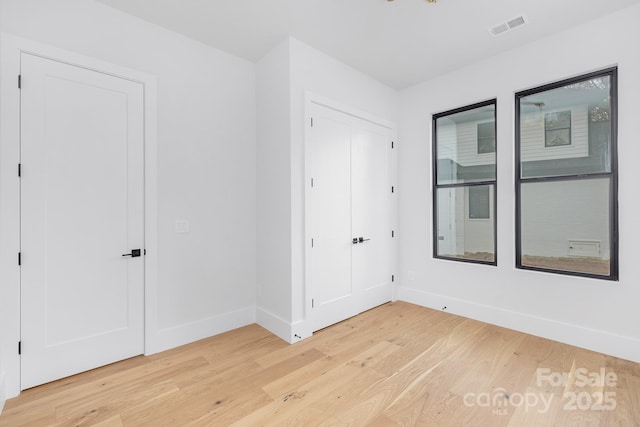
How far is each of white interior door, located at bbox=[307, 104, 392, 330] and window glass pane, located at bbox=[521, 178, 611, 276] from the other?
1628 mm

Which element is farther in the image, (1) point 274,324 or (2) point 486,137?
(2) point 486,137

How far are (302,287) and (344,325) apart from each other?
2.47 ft

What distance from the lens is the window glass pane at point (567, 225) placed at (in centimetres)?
273

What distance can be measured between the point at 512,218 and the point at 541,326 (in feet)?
3.71

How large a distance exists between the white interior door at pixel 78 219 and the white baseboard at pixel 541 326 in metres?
3.38

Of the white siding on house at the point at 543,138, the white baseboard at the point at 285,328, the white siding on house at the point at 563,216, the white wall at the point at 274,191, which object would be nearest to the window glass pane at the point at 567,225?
the white siding on house at the point at 563,216

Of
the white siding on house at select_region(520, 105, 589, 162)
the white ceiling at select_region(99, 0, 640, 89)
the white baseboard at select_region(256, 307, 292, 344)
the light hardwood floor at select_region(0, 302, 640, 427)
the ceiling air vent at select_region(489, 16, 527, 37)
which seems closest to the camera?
the light hardwood floor at select_region(0, 302, 640, 427)

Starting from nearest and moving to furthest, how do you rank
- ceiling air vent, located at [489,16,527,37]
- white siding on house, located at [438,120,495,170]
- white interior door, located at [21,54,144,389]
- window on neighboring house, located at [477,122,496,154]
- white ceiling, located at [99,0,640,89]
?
white interior door, located at [21,54,144,389] → white ceiling, located at [99,0,640,89] → ceiling air vent, located at [489,16,527,37] → window on neighboring house, located at [477,122,496,154] → white siding on house, located at [438,120,495,170]

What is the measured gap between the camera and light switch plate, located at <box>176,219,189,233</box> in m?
2.85

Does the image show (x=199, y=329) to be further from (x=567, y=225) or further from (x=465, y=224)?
(x=567, y=225)

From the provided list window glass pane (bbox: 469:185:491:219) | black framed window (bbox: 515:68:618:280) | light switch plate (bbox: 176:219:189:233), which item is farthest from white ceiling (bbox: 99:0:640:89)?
light switch plate (bbox: 176:219:189:233)

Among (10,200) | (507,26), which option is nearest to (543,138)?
(507,26)

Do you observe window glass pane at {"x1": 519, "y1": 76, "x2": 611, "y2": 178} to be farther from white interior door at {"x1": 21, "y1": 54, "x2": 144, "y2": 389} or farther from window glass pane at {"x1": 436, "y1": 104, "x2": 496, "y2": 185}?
white interior door at {"x1": 21, "y1": 54, "x2": 144, "y2": 389}

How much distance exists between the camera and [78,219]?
2.35 m
